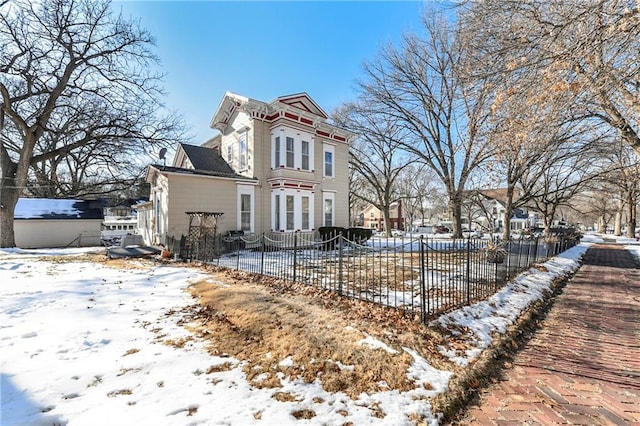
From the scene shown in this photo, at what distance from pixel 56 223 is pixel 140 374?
77.2 ft

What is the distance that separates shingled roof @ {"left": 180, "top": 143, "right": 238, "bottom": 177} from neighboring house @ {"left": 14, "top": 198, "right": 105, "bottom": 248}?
36.1 ft

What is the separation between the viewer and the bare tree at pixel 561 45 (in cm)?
463

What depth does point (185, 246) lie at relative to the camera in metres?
11.4

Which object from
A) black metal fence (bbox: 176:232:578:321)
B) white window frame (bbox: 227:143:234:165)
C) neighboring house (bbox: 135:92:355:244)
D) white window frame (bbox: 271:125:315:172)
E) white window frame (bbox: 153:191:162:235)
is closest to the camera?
black metal fence (bbox: 176:232:578:321)

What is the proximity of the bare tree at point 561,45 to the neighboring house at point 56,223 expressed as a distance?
25673 mm

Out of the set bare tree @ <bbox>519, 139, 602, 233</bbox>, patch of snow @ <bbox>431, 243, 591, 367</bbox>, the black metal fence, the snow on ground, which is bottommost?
patch of snow @ <bbox>431, 243, 591, 367</bbox>

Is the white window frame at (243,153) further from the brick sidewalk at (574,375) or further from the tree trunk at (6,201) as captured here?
the brick sidewalk at (574,375)

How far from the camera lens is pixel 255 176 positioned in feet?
49.9

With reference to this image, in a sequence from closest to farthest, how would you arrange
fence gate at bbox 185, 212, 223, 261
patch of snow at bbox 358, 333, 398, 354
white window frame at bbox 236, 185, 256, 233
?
patch of snow at bbox 358, 333, 398, 354 < fence gate at bbox 185, 212, 223, 261 < white window frame at bbox 236, 185, 256, 233

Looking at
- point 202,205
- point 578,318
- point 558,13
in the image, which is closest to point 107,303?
point 202,205

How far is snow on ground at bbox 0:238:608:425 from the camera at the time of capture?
101 inches

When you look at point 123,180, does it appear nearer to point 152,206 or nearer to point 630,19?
point 152,206

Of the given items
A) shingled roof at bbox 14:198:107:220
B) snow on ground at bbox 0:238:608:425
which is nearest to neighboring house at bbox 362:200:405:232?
shingled roof at bbox 14:198:107:220

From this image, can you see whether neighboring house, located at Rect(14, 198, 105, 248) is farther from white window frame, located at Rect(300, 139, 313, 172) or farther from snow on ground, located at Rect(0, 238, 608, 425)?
snow on ground, located at Rect(0, 238, 608, 425)
